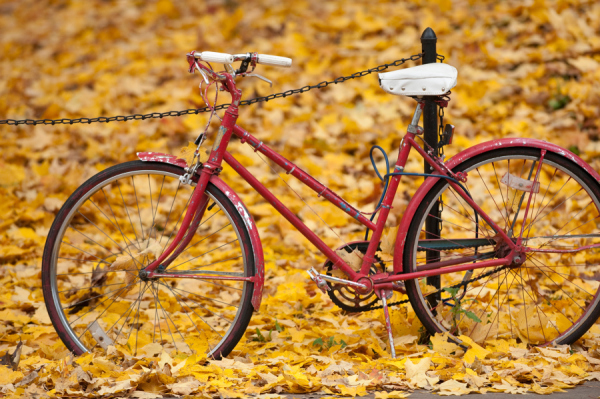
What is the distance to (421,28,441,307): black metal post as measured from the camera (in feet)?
9.58

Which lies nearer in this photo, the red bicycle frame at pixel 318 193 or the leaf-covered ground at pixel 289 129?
the leaf-covered ground at pixel 289 129

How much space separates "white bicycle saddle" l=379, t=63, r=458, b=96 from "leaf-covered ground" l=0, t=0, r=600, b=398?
3.76ft

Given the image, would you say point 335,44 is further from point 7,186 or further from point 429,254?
point 429,254

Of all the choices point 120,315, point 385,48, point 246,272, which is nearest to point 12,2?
point 385,48

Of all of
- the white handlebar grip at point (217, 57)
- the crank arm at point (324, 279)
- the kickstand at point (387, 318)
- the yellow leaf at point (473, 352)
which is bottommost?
the yellow leaf at point (473, 352)

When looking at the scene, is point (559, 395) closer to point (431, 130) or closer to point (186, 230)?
point (431, 130)

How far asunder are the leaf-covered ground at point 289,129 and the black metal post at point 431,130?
37 centimetres

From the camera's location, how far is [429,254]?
2930mm

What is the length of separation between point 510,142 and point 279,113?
3.42m

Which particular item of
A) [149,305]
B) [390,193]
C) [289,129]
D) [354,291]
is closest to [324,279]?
[354,291]

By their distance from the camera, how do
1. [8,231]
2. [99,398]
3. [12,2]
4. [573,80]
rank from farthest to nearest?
[12,2] → [573,80] → [8,231] → [99,398]

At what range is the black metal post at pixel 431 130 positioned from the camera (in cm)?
292

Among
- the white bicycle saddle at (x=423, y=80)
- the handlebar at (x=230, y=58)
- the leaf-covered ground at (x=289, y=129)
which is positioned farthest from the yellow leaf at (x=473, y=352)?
the handlebar at (x=230, y=58)

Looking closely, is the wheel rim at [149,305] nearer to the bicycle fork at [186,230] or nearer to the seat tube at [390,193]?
the bicycle fork at [186,230]
